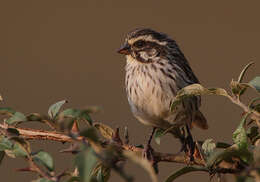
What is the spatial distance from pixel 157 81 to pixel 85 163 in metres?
2.67

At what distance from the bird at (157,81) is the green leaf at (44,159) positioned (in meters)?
1.86

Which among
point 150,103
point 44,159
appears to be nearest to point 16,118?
point 44,159

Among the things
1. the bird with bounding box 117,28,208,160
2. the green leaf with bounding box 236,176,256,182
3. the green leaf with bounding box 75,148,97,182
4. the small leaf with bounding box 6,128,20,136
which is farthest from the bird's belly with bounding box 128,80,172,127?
the green leaf with bounding box 75,148,97,182

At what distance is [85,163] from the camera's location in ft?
3.86

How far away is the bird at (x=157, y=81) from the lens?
368 centimetres

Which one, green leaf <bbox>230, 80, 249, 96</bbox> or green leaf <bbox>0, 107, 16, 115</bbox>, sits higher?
green leaf <bbox>230, 80, 249, 96</bbox>

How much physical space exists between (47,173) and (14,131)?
0.77 feet

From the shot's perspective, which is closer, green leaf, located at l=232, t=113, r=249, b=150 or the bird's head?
green leaf, located at l=232, t=113, r=249, b=150

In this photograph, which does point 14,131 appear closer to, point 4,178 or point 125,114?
point 4,178

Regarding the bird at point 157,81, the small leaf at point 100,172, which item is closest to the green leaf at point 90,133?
the small leaf at point 100,172

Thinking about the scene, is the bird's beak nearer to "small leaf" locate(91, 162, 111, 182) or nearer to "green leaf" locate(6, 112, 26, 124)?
"small leaf" locate(91, 162, 111, 182)

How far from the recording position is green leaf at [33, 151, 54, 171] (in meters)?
1.64

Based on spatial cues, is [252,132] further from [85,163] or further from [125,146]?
[85,163]

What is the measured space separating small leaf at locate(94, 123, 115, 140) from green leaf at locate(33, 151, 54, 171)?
47 centimetres
